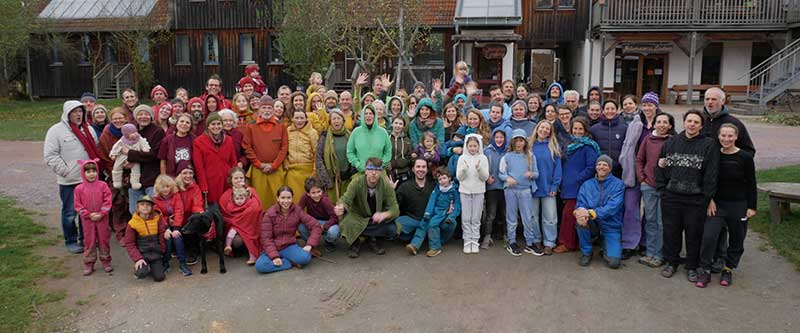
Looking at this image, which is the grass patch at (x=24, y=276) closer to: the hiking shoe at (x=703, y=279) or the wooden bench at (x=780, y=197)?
the hiking shoe at (x=703, y=279)

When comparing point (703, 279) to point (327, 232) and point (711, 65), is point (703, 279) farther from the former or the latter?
point (711, 65)

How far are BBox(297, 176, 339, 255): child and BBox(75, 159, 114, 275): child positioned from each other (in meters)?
2.00

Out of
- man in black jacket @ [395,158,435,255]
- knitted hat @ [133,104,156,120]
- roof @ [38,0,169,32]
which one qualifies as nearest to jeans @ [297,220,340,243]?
man in black jacket @ [395,158,435,255]

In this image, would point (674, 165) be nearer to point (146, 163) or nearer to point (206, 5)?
point (146, 163)

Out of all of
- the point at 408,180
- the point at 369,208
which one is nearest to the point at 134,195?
the point at 369,208

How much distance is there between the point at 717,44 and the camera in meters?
25.1

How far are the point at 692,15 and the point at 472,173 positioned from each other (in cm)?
1988

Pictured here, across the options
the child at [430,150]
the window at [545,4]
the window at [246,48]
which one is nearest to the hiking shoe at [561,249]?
the child at [430,150]

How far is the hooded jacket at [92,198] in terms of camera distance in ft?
20.2

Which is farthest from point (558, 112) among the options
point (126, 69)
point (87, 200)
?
point (126, 69)

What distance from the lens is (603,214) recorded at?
20.9 feet

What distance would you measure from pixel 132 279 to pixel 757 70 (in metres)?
26.0

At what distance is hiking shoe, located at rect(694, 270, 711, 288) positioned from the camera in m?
5.67

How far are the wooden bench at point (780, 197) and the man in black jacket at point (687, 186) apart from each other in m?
2.12
